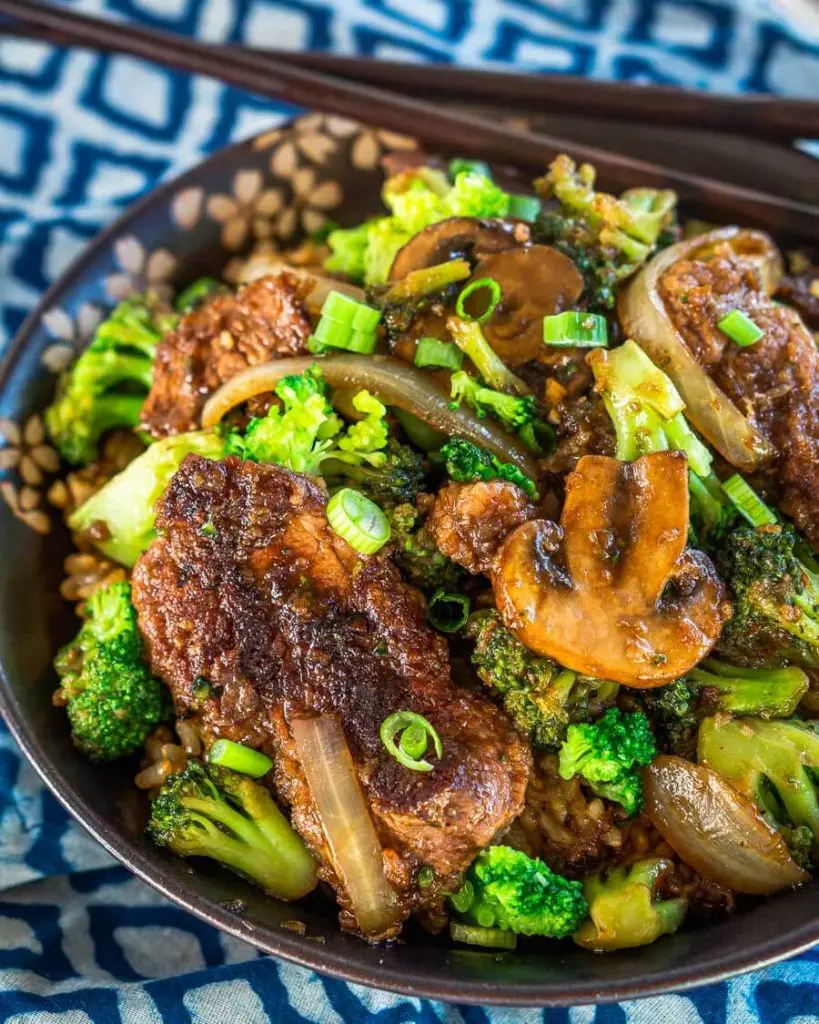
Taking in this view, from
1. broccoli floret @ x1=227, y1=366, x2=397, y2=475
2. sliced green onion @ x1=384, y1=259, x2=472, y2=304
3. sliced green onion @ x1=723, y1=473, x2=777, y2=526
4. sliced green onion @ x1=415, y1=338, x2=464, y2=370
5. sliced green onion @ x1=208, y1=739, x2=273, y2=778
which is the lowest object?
sliced green onion @ x1=208, y1=739, x2=273, y2=778

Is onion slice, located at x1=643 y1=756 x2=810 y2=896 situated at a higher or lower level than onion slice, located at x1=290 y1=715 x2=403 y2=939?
higher

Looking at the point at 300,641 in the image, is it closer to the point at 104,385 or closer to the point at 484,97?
the point at 104,385

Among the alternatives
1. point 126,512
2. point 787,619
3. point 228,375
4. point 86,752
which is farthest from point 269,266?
point 787,619

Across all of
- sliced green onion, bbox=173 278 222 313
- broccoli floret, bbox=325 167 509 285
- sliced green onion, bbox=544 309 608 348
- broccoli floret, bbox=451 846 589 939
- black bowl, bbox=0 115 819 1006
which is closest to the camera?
black bowl, bbox=0 115 819 1006

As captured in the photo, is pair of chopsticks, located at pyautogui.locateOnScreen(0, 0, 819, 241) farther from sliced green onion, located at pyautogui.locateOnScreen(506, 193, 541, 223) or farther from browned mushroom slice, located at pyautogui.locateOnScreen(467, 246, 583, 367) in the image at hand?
browned mushroom slice, located at pyautogui.locateOnScreen(467, 246, 583, 367)

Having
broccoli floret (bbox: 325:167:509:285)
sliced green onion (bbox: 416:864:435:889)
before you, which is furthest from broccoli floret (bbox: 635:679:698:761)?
broccoli floret (bbox: 325:167:509:285)
